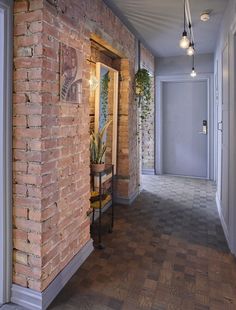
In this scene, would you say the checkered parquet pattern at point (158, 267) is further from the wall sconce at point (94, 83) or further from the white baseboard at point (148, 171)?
the white baseboard at point (148, 171)

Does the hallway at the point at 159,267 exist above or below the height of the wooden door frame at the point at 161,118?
below

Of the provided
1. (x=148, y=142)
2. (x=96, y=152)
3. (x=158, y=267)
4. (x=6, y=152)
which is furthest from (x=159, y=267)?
(x=148, y=142)

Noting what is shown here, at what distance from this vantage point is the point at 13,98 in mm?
1731

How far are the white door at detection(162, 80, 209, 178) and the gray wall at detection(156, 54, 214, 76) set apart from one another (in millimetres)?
268

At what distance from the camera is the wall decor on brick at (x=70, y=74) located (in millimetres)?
1917

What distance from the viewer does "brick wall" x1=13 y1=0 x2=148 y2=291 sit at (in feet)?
5.54

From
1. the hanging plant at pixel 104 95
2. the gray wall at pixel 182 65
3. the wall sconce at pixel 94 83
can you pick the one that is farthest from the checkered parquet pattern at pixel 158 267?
the gray wall at pixel 182 65

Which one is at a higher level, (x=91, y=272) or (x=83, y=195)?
(x=83, y=195)

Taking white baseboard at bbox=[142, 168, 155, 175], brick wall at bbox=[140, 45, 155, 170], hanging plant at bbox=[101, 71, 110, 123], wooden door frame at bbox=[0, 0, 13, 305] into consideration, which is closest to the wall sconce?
hanging plant at bbox=[101, 71, 110, 123]

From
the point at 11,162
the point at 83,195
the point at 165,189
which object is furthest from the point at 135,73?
the point at 11,162

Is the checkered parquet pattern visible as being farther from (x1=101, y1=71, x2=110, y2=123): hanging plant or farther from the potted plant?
(x1=101, y1=71, x2=110, y2=123): hanging plant

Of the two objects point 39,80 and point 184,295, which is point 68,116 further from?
point 184,295

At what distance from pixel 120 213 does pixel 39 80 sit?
2320mm

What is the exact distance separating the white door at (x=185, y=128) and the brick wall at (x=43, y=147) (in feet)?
12.8
